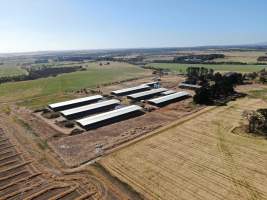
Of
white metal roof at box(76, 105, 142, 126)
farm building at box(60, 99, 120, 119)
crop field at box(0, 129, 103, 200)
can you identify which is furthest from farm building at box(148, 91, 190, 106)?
crop field at box(0, 129, 103, 200)

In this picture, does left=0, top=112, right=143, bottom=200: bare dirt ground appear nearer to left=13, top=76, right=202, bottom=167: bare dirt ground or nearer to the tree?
left=13, top=76, right=202, bottom=167: bare dirt ground

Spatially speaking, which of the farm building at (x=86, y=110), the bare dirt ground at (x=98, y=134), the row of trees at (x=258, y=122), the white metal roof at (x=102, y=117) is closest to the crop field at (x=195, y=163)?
the row of trees at (x=258, y=122)

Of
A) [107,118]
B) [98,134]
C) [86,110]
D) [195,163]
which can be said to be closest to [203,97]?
[107,118]

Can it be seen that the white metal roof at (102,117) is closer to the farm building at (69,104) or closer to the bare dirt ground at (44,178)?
the bare dirt ground at (44,178)

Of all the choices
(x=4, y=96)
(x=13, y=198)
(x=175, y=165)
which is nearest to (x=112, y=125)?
(x=175, y=165)

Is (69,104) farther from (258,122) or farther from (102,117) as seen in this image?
(258,122)
